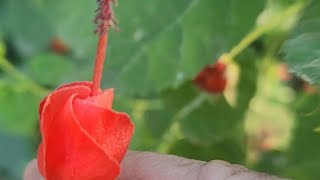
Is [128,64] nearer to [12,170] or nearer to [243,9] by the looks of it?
[243,9]

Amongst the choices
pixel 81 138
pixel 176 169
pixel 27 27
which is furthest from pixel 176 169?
pixel 27 27

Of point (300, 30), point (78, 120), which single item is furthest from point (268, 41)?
point (78, 120)

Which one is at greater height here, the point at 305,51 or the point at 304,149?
the point at 304,149

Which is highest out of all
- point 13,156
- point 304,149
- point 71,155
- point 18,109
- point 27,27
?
point 27,27

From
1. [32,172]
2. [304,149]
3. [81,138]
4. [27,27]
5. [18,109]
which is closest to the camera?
[81,138]

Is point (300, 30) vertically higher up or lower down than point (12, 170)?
lower down

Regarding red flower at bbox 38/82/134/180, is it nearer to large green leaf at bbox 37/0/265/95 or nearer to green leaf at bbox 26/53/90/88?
large green leaf at bbox 37/0/265/95

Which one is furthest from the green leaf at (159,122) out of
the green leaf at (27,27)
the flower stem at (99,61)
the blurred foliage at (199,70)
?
the green leaf at (27,27)

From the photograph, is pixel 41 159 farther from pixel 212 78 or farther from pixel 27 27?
pixel 27 27
